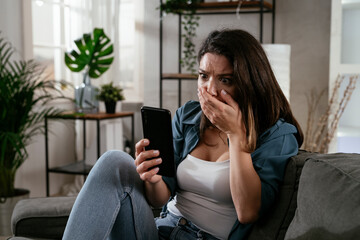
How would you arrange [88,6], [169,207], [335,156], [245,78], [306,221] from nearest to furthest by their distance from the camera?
[306,221]
[335,156]
[245,78]
[169,207]
[88,6]

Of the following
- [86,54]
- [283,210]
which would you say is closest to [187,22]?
[86,54]

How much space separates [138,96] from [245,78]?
9.81 feet

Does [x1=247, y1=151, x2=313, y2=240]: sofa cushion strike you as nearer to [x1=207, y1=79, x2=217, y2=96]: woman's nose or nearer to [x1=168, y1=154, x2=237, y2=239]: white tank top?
[x1=168, y1=154, x2=237, y2=239]: white tank top

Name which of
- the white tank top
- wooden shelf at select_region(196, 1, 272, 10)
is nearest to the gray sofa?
the white tank top

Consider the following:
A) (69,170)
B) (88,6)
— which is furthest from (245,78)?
(88,6)

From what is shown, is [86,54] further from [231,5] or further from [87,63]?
[231,5]

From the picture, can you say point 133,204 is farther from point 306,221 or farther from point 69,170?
point 69,170

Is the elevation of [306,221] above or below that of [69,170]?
above

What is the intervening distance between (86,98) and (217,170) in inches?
77.3

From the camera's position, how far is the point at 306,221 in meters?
1.09

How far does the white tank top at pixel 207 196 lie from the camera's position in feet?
4.65

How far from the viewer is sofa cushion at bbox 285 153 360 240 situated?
0.96 m

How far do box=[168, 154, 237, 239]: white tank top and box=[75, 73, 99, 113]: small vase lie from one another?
1803 millimetres

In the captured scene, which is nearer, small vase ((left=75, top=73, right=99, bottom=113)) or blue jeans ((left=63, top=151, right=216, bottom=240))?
blue jeans ((left=63, top=151, right=216, bottom=240))
